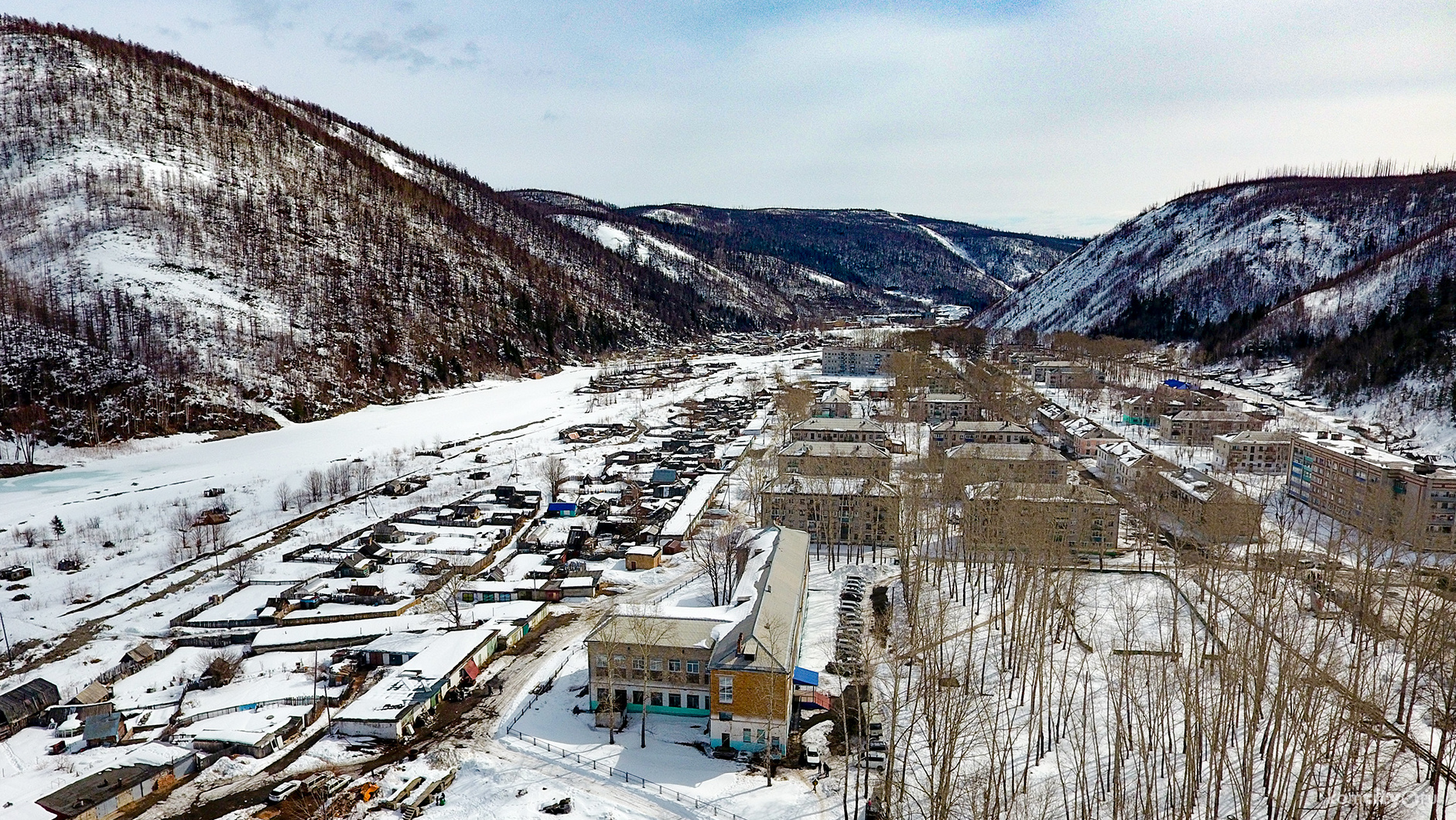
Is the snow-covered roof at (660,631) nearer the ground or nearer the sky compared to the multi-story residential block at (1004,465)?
nearer the ground

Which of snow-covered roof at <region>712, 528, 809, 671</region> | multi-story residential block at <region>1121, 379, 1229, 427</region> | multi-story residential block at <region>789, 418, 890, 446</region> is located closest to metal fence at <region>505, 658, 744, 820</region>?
snow-covered roof at <region>712, 528, 809, 671</region>

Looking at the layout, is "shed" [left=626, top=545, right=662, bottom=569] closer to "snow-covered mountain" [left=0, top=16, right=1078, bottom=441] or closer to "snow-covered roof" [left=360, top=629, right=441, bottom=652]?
"snow-covered roof" [left=360, top=629, right=441, bottom=652]

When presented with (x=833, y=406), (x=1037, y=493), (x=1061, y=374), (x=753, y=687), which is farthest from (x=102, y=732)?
(x=1061, y=374)

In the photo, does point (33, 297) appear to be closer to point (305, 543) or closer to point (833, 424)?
point (305, 543)

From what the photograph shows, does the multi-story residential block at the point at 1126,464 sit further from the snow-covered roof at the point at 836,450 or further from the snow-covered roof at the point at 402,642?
the snow-covered roof at the point at 402,642

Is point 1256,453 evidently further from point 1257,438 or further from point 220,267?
point 220,267

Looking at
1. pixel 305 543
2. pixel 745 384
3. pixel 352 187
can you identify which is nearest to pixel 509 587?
pixel 305 543

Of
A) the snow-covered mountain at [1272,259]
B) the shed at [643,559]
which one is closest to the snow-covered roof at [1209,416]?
the shed at [643,559]
